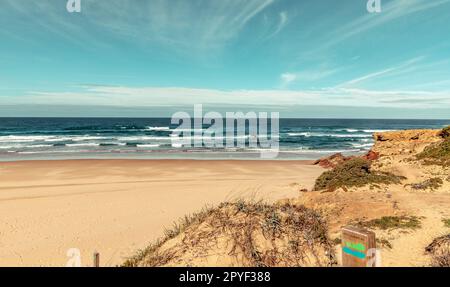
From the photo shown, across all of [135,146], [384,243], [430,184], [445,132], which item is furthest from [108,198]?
[135,146]

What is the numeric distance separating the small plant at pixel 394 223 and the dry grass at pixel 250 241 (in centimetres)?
238

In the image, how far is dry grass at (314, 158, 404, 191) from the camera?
11.7 meters

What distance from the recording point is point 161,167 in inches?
903

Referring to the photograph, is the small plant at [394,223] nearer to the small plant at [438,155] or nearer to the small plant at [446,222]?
the small plant at [446,222]

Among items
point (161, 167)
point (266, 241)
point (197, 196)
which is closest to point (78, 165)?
point (161, 167)

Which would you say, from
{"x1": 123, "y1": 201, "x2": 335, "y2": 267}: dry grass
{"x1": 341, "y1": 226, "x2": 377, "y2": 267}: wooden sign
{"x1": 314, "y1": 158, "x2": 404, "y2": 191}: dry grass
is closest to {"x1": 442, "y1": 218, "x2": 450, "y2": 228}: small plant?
{"x1": 123, "y1": 201, "x2": 335, "y2": 267}: dry grass

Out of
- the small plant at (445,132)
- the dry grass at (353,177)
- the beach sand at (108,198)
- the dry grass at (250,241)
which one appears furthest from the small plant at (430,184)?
the small plant at (445,132)

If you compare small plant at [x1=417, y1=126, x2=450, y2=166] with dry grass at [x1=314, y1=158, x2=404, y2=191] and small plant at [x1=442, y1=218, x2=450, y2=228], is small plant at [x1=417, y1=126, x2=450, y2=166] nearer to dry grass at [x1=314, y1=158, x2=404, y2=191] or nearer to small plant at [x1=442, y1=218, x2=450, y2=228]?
dry grass at [x1=314, y1=158, x2=404, y2=191]

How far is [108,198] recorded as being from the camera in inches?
528

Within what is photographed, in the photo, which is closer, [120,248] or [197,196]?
[120,248]

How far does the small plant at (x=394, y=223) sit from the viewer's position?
724 cm
